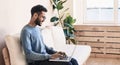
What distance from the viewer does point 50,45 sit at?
11.0ft

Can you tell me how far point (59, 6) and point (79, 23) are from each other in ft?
3.41

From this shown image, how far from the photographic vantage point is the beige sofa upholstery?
2.41 metres

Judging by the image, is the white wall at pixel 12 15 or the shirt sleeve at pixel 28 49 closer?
the shirt sleeve at pixel 28 49

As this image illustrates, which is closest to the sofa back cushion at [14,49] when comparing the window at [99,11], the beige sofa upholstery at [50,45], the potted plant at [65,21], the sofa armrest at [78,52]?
the beige sofa upholstery at [50,45]

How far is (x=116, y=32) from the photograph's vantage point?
4.74 metres

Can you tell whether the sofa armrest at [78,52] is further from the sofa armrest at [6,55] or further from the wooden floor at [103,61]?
the sofa armrest at [6,55]

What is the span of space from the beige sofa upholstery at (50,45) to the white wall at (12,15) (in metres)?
0.23

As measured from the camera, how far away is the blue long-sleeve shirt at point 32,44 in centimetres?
233

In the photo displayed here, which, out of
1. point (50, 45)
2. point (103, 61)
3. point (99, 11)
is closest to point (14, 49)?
point (50, 45)

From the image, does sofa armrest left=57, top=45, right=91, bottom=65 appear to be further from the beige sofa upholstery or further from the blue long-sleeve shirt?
the blue long-sleeve shirt

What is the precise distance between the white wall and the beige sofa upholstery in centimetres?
23

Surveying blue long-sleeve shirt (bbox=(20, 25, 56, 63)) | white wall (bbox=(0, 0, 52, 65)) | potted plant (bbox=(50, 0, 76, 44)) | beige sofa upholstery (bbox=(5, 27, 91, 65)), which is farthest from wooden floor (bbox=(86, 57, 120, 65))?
blue long-sleeve shirt (bbox=(20, 25, 56, 63))

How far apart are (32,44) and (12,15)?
2.07ft

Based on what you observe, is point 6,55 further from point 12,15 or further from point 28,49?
point 12,15
